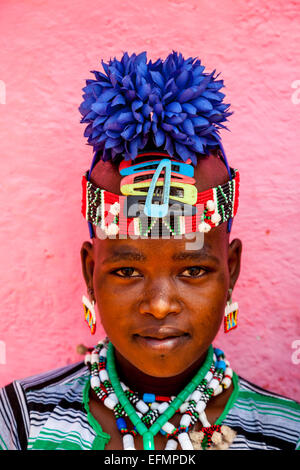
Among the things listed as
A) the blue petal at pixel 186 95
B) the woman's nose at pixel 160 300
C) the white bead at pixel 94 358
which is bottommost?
the white bead at pixel 94 358

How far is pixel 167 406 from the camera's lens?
2.12 m

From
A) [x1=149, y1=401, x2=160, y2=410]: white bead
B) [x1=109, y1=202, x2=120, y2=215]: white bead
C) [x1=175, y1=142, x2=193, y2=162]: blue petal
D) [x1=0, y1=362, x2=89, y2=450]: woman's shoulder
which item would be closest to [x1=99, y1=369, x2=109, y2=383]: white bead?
[x1=0, y1=362, x2=89, y2=450]: woman's shoulder

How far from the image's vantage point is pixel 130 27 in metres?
2.64

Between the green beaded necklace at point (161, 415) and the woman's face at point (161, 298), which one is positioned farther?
the green beaded necklace at point (161, 415)

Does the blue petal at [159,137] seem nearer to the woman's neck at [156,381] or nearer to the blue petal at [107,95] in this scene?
the blue petal at [107,95]

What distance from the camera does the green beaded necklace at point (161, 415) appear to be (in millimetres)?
2027

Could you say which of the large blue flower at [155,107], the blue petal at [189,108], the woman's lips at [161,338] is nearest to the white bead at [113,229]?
the large blue flower at [155,107]

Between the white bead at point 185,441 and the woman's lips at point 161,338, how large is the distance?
0.37m

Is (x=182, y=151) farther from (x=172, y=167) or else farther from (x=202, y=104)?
(x=202, y=104)

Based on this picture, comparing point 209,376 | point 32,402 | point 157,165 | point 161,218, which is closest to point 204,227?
point 161,218

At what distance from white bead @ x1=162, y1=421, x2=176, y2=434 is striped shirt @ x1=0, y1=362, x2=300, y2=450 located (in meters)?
0.21

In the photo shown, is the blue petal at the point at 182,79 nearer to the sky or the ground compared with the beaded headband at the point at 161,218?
nearer to the sky

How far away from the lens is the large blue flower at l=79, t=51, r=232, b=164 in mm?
1865

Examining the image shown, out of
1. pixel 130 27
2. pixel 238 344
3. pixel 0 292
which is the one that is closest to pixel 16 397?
pixel 0 292
